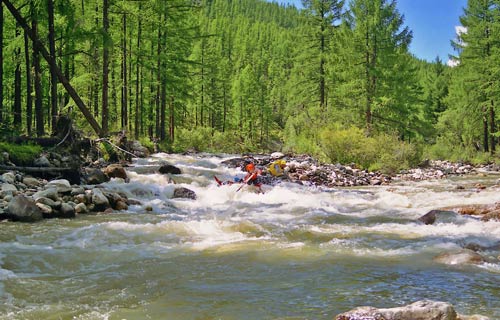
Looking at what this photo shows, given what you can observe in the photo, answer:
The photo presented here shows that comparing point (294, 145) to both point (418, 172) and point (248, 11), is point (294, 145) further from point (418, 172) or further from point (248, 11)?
point (248, 11)

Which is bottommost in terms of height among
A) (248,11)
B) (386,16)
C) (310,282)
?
(310,282)

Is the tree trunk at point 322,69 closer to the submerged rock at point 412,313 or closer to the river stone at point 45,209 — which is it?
the river stone at point 45,209

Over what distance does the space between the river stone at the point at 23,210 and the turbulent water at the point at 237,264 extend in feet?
1.40

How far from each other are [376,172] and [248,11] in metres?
171

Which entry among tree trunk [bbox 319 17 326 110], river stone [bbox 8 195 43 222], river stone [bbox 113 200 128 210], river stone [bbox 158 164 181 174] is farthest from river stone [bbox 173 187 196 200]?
tree trunk [bbox 319 17 326 110]

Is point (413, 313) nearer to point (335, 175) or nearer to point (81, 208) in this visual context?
point (81, 208)

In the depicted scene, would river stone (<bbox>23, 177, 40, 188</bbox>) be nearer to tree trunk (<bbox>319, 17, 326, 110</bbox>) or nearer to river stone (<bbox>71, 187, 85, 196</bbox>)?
river stone (<bbox>71, 187, 85, 196</bbox>)

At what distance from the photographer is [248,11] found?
7175 inches

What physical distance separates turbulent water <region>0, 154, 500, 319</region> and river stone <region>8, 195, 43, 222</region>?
43cm

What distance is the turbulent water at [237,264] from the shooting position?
17.5 ft

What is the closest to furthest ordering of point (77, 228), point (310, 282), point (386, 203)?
point (310, 282) < point (77, 228) < point (386, 203)

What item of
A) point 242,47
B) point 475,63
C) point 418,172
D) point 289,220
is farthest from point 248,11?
point 289,220

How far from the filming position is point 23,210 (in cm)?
1006

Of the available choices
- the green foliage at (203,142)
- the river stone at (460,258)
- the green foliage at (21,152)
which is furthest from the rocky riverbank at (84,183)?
the green foliage at (203,142)
